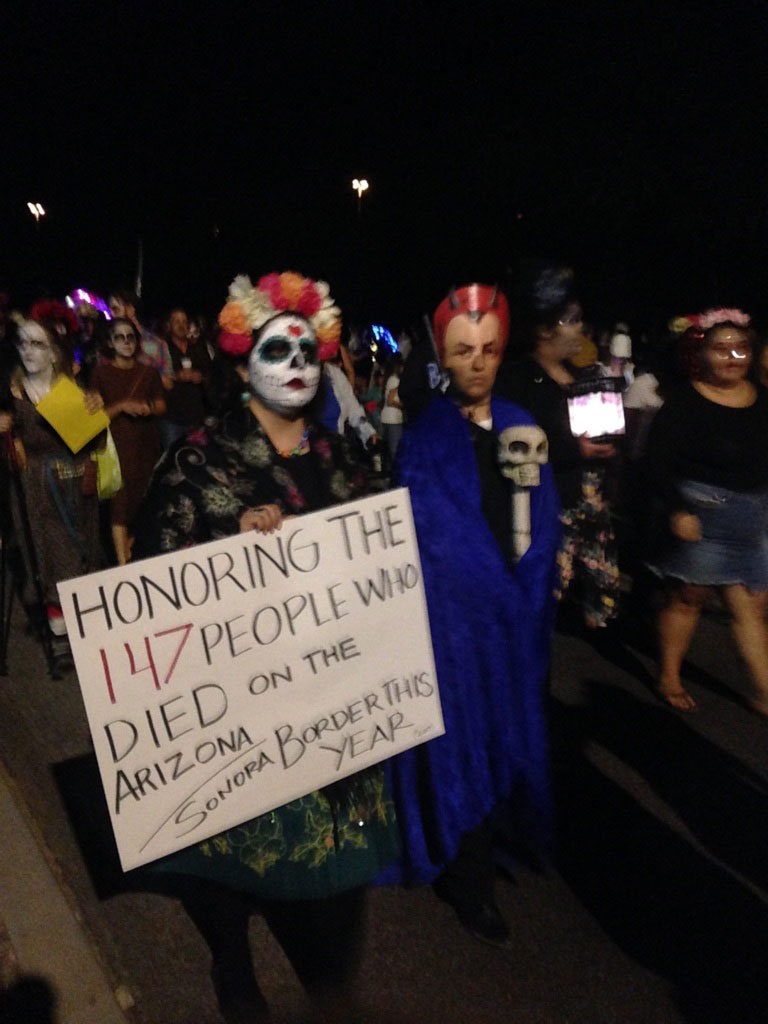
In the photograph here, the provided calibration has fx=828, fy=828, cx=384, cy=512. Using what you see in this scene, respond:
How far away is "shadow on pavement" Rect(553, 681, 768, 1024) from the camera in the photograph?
2.30 metres

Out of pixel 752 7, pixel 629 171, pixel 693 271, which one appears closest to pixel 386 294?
pixel 693 271

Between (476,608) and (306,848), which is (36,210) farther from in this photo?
(306,848)

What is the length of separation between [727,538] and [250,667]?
236cm

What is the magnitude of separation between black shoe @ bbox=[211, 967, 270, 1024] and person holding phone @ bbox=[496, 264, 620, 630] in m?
1.51

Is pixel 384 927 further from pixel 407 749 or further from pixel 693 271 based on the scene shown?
pixel 693 271

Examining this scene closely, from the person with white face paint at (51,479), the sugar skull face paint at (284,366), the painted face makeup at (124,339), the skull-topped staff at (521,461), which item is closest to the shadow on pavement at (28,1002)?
the sugar skull face paint at (284,366)

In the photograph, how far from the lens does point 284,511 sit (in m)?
2.07

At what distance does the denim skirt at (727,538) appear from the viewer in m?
3.43

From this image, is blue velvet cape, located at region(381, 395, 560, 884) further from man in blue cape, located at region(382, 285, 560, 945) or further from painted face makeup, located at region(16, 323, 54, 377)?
painted face makeup, located at region(16, 323, 54, 377)

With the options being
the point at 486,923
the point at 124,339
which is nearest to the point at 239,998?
the point at 486,923

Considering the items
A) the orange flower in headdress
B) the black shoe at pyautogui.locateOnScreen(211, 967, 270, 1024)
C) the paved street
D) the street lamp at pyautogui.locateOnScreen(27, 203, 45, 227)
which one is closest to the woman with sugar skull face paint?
the paved street

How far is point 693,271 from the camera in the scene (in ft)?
49.5

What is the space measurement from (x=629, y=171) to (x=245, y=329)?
35.5 feet

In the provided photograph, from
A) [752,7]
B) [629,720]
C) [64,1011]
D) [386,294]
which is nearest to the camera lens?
[64,1011]
